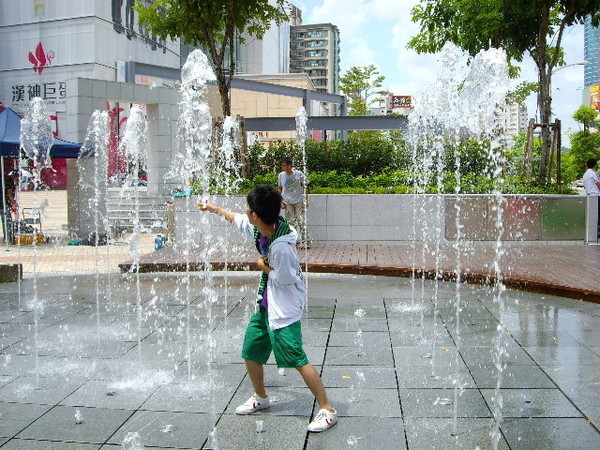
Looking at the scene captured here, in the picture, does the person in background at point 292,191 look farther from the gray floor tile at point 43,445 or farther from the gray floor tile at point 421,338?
the gray floor tile at point 43,445

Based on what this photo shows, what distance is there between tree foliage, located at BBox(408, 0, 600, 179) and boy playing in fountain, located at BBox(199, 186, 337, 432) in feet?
41.5

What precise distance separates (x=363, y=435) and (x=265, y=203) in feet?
4.81

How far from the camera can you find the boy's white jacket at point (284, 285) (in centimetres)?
396

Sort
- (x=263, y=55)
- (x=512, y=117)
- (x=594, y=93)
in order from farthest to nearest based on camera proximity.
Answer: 1. (x=594, y=93)
2. (x=263, y=55)
3. (x=512, y=117)

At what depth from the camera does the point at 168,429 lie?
3910mm

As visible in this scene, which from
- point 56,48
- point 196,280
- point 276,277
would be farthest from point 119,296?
point 56,48

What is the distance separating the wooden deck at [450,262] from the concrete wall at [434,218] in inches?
13.2

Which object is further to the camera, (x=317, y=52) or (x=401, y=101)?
(x=317, y=52)

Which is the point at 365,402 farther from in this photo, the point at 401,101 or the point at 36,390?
the point at 401,101

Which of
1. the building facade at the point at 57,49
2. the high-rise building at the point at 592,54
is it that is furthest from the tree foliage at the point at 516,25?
the high-rise building at the point at 592,54

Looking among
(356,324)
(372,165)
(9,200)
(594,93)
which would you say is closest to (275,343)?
(356,324)

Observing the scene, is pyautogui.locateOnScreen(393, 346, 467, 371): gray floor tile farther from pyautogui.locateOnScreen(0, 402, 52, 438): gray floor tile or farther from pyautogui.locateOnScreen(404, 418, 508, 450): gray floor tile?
pyautogui.locateOnScreen(0, 402, 52, 438): gray floor tile

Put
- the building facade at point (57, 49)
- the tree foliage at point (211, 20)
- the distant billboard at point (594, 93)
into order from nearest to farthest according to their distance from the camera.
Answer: the tree foliage at point (211, 20) → the building facade at point (57, 49) → the distant billboard at point (594, 93)

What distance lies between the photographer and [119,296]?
26.9 feet
